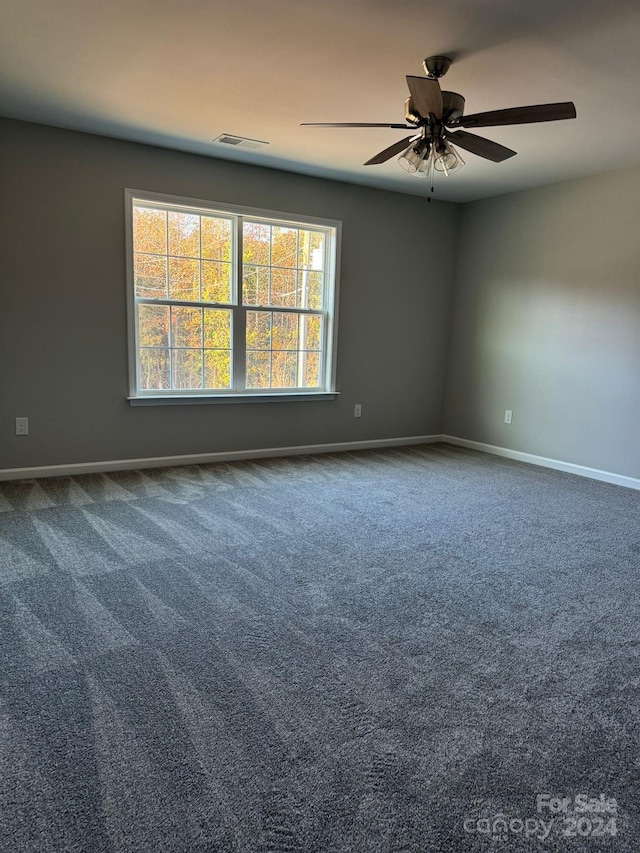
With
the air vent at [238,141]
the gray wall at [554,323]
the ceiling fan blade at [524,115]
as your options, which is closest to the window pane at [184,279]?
the air vent at [238,141]

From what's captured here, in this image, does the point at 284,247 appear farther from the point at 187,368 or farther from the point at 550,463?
the point at 550,463

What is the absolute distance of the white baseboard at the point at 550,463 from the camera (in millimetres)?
4492

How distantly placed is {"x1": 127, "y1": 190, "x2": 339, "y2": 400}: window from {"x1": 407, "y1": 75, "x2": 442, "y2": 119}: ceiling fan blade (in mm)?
2443

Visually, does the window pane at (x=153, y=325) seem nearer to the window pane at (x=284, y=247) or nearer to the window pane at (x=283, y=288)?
the window pane at (x=283, y=288)

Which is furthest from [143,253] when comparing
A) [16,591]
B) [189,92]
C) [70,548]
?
[16,591]

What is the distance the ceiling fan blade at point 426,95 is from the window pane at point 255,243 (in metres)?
2.44

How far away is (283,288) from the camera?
4.93 m

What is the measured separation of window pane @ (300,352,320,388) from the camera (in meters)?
5.16

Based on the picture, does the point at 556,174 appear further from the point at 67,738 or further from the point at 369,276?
the point at 67,738

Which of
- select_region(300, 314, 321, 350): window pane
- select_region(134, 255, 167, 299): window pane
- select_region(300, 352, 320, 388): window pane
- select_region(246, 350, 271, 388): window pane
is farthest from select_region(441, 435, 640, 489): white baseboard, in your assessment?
select_region(134, 255, 167, 299): window pane

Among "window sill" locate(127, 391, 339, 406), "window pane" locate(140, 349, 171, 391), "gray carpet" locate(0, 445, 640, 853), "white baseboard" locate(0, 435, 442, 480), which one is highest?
"window pane" locate(140, 349, 171, 391)

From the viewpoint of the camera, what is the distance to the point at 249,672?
187 centimetres

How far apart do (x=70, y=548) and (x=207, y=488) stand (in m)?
1.25

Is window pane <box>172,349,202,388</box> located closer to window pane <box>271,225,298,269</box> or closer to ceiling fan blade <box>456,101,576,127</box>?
window pane <box>271,225,298,269</box>
